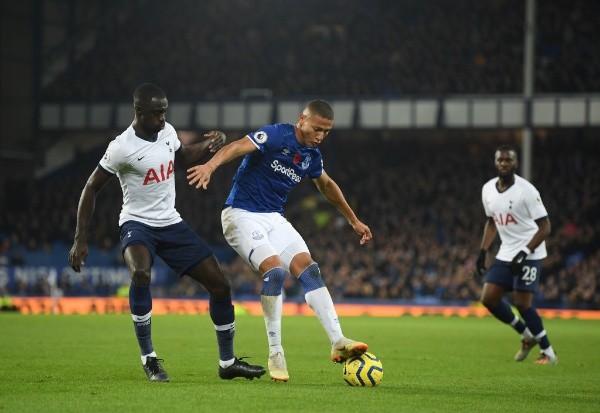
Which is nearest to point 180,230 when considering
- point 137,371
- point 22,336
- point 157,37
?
point 137,371

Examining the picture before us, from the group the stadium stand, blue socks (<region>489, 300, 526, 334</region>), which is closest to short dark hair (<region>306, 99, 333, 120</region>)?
blue socks (<region>489, 300, 526, 334</region>)

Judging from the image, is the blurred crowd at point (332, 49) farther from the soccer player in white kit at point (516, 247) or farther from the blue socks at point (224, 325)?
the blue socks at point (224, 325)

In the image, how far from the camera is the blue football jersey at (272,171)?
1018cm

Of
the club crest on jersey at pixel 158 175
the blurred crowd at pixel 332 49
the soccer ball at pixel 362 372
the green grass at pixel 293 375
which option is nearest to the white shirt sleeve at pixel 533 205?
the green grass at pixel 293 375

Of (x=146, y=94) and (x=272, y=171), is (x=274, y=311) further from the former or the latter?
(x=146, y=94)

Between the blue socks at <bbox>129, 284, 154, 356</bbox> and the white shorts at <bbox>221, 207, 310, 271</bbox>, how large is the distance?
1000 millimetres

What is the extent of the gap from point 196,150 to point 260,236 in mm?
1079

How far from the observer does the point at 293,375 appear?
10.8 meters

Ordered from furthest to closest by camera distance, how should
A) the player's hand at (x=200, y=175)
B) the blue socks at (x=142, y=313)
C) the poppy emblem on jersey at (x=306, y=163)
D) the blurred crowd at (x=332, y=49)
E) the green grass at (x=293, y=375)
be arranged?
the blurred crowd at (x=332, y=49) → the poppy emblem on jersey at (x=306, y=163) → the blue socks at (x=142, y=313) → the player's hand at (x=200, y=175) → the green grass at (x=293, y=375)

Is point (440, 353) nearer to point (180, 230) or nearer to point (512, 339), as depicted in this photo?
point (512, 339)

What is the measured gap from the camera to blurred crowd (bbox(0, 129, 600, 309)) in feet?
110

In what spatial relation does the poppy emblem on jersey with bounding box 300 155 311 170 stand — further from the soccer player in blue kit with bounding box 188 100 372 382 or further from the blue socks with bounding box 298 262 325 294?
the blue socks with bounding box 298 262 325 294

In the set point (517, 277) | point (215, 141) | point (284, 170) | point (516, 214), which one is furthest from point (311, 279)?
point (516, 214)

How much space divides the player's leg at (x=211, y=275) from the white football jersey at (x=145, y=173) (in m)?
0.20
